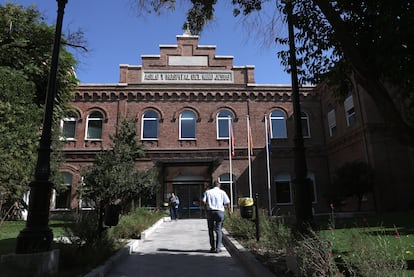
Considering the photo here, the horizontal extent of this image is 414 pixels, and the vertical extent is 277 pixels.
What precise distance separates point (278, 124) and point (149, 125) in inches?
395

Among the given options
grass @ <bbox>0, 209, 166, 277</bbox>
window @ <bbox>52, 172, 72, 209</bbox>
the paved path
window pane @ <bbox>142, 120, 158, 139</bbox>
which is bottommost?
the paved path

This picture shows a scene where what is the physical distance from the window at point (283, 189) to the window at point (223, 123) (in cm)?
503

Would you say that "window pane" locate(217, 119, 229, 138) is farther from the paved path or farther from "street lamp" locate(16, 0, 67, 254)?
"street lamp" locate(16, 0, 67, 254)

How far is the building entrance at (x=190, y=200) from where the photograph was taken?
23.9m

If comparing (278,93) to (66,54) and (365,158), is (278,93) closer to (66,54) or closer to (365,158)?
(365,158)

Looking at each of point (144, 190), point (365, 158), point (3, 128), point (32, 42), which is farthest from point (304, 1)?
point (32, 42)

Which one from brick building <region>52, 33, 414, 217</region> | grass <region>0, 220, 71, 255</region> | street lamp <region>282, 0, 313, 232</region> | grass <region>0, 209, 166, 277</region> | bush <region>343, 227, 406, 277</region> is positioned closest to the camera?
bush <region>343, 227, 406, 277</region>

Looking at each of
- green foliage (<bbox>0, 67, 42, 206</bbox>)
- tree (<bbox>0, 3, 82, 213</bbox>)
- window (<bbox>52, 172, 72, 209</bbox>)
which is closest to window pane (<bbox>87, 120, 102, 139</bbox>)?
window (<bbox>52, 172, 72, 209</bbox>)

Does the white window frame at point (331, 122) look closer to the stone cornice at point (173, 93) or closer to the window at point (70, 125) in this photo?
the stone cornice at point (173, 93)

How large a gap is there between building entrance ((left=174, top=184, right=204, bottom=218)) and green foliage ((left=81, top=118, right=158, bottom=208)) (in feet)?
15.1

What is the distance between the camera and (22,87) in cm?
1377

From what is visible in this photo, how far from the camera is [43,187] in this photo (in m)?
5.51

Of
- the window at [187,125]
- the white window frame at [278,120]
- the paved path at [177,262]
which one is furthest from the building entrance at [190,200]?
the paved path at [177,262]

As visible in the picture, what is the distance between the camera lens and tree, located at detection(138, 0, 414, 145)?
16.8 feet
